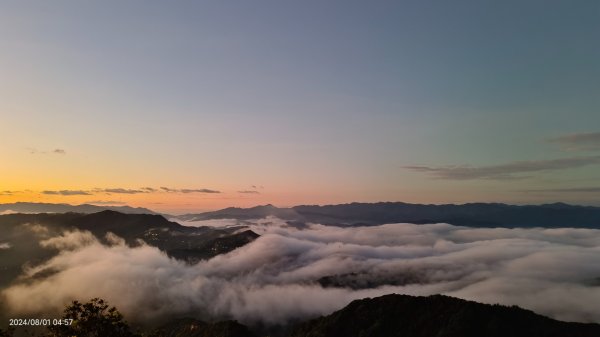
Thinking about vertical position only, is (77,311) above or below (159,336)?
above

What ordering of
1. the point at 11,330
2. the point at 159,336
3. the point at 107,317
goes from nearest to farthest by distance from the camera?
the point at 11,330 → the point at 107,317 → the point at 159,336

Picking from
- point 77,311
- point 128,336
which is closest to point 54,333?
point 77,311

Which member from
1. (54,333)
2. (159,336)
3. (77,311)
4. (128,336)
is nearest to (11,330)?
(54,333)

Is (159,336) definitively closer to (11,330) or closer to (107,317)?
(107,317)

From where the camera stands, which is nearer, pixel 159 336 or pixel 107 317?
pixel 107 317

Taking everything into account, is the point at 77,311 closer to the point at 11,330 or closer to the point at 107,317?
the point at 107,317

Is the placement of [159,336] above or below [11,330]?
below

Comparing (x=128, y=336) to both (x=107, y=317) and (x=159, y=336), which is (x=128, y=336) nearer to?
(x=107, y=317)

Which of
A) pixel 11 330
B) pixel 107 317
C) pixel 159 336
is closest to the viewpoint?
pixel 11 330

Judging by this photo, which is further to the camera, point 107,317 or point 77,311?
point 107,317
